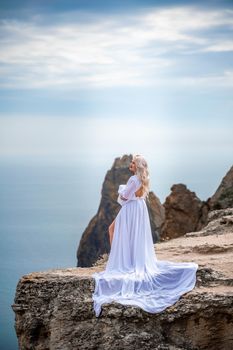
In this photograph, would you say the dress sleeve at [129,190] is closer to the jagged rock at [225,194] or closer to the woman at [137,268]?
the woman at [137,268]

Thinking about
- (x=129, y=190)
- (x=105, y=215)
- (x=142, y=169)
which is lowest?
(x=129, y=190)

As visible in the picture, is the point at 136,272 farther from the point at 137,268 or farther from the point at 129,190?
the point at 129,190

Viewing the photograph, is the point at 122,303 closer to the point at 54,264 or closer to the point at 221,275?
the point at 221,275

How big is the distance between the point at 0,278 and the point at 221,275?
142649 mm

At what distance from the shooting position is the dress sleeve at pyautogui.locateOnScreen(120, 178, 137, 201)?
17219mm

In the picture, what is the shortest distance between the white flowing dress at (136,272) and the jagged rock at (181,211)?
89.2 ft

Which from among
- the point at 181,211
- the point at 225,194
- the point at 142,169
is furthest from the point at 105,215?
the point at 142,169

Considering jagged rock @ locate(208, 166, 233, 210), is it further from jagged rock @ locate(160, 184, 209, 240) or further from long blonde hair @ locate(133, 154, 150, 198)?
long blonde hair @ locate(133, 154, 150, 198)

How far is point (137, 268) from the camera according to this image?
1686cm

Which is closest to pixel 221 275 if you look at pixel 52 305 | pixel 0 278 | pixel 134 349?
pixel 134 349

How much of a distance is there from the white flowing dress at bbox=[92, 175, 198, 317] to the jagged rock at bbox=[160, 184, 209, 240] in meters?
27.2

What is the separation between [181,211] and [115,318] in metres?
30.0

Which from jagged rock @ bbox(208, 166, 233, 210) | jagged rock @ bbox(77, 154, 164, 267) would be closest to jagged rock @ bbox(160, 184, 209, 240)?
jagged rock @ bbox(208, 166, 233, 210)

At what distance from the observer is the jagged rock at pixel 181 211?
4484cm
